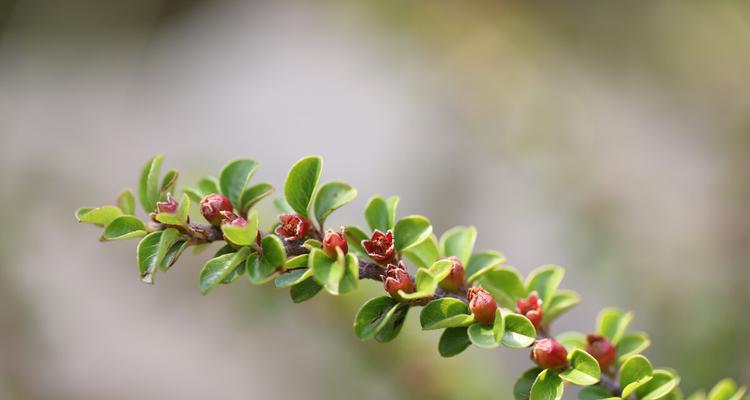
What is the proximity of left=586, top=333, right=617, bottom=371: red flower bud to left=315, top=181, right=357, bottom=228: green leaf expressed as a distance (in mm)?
331

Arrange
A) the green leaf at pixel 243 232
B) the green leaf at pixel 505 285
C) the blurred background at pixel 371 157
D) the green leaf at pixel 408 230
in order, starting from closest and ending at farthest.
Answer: the green leaf at pixel 243 232
the green leaf at pixel 408 230
the green leaf at pixel 505 285
the blurred background at pixel 371 157

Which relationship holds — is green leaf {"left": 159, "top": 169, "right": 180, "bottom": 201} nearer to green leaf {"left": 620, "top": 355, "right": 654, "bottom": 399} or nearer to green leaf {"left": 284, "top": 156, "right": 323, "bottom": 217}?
green leaf {"left": 284, "top": 156, "right": 323, "bottom": 217}

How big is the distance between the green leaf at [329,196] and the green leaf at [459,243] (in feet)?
0.46

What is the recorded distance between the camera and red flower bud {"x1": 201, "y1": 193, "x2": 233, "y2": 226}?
74 cm

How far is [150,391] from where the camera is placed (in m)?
3.25

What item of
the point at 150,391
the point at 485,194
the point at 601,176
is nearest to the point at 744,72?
the point at 601,176

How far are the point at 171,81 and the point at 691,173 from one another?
3116 mm

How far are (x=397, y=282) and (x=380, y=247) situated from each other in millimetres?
62

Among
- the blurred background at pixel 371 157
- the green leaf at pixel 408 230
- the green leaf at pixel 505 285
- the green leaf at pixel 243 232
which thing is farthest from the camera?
the blurred background at pixel 371 157

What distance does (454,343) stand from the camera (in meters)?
0.76

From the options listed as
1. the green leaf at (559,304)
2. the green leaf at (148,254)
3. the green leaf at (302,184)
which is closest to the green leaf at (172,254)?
the green leaf at (148,254)

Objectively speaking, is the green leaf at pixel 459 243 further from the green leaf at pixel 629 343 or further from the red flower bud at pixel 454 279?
the green leaf at pixel 629 343

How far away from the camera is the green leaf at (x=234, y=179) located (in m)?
0.80

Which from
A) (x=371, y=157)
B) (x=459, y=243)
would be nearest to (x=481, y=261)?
(x=459, y=243)
